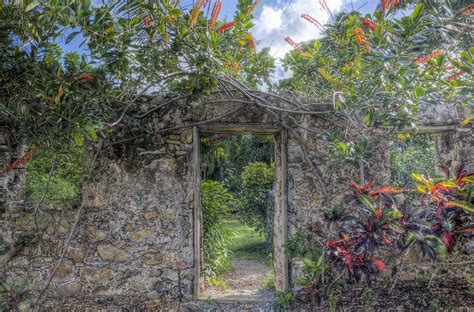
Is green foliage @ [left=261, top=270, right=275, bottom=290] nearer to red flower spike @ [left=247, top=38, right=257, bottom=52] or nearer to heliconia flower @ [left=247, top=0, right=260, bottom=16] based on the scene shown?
red flower spike @ [left=247, top=38, right=257, bottom=52]

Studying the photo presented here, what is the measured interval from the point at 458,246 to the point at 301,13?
2414 millimetres

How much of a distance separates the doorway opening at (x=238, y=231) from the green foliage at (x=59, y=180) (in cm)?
149

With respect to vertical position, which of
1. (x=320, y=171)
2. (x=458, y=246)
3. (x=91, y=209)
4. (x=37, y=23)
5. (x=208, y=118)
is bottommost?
(x=458, y=246)

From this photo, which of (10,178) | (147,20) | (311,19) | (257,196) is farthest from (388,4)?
(257,196)

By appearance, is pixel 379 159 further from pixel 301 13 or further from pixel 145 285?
pixel 145 285

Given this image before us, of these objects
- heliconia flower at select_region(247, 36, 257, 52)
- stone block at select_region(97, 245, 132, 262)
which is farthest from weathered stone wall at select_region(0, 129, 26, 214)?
heliconia flower at select_region(247, 36, 257, 52)

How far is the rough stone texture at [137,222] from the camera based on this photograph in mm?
3051

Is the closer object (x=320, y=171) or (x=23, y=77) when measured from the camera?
(x=23, y=77)

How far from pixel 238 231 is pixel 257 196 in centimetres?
79

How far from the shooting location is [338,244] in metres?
2.70

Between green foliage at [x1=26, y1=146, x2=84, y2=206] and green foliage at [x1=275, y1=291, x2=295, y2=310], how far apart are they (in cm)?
203

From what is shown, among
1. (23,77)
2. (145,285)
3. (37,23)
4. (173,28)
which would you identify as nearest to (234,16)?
(173,28)

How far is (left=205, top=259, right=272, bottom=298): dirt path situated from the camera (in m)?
3.68

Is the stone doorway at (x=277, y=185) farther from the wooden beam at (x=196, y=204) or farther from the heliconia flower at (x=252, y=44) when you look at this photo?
the heliconia flower at (x=252, y=44)
